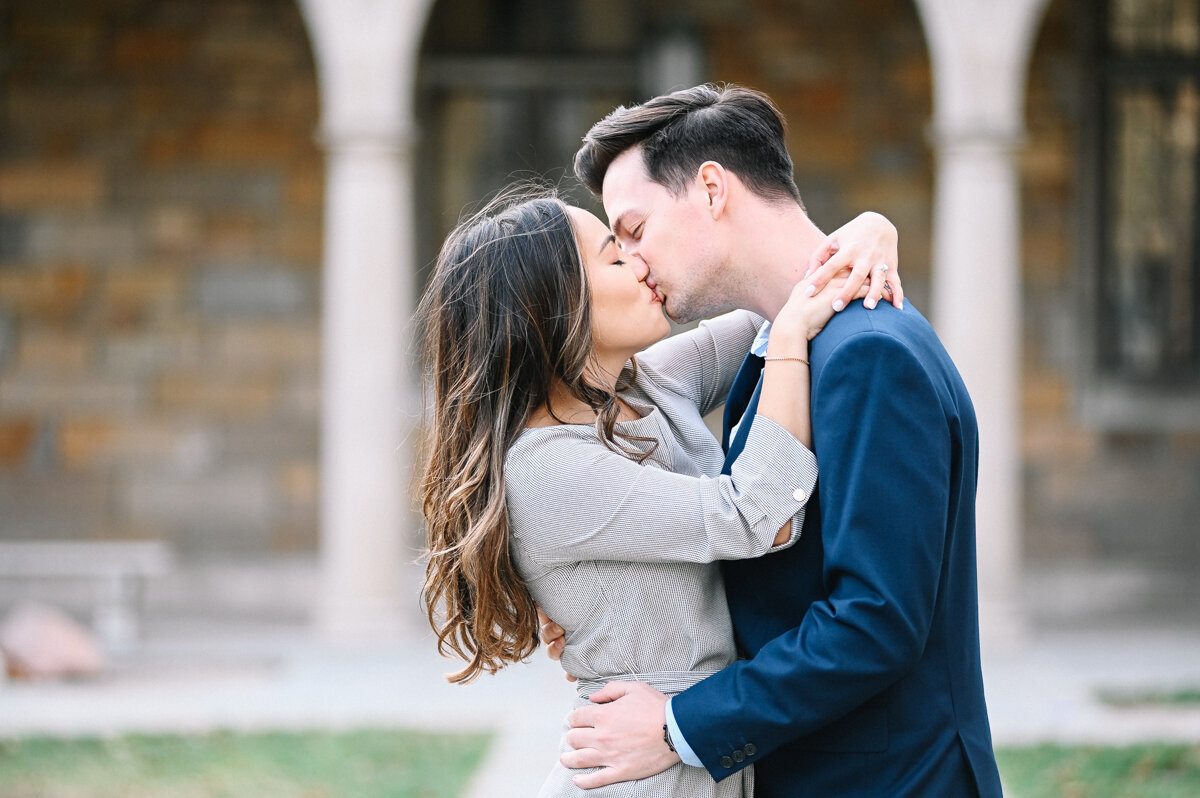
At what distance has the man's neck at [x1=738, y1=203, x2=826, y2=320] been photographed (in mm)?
2309

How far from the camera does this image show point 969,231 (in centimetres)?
835

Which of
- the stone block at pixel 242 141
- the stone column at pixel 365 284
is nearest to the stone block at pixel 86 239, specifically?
the stone block at pixel 242 141

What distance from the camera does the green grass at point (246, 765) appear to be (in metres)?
5.53

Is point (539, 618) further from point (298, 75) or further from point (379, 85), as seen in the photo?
point (298, 75)

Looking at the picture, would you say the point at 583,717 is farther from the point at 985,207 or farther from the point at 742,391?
the point at 985,207

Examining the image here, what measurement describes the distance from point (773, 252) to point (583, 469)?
0.53 meters

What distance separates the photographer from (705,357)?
2.73m

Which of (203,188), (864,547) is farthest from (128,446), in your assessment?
(864,547)

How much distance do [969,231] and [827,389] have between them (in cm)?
Answer: 677

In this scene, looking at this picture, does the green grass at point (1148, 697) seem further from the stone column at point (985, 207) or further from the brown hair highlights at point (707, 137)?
the brown hair highlights at point (707, 137)

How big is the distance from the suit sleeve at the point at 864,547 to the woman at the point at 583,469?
0.11m

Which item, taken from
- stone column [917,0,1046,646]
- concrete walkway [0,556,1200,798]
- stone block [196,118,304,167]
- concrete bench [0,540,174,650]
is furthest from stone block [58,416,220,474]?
stone column [917,0,1046,646]

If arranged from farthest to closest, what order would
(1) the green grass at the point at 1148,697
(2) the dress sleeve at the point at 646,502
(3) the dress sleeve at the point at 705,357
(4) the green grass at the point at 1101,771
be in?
(1) the green grass at the point at 1148,697, (4) the green grass at the point at 1101,771, (3) the dress sleeve at the point at 705,357, (2) the dress sleeve at the point at 646,502

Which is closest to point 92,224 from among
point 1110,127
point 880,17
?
point 880,17
